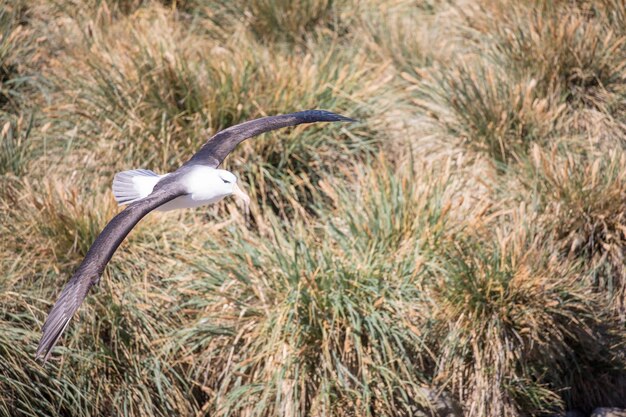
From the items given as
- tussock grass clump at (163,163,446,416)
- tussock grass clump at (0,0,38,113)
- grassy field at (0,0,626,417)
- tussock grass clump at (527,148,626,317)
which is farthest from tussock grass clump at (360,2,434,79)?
tussock grass clump at (0,0,38,113)

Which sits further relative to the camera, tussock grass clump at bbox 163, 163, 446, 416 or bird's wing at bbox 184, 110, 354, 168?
tussock grass clump at bbox 163, 163, 446, 416

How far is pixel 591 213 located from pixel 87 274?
350 cm

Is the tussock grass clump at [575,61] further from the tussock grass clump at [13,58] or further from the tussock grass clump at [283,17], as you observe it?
the tussock grass clump at [13,58]

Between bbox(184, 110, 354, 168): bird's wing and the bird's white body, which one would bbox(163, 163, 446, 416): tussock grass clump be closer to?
bbox(184, 110, 354, 168): bird's wing

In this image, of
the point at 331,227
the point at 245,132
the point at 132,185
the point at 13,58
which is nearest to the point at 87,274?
the point at 132,185

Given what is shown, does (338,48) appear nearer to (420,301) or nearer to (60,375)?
(420,301)

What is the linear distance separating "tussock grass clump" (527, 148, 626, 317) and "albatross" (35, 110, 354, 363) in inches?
69.1

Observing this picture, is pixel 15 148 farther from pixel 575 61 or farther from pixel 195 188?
pixel 575 61

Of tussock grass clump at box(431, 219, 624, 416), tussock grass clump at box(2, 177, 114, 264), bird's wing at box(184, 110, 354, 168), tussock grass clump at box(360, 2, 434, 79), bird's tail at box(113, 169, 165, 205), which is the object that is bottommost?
tussock grass clump at box(431, 219, 624, 416)

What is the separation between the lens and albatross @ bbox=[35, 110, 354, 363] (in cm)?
448

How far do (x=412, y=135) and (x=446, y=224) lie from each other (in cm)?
140

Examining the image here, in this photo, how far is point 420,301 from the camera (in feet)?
20.9

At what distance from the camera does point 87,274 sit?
4.59 meters

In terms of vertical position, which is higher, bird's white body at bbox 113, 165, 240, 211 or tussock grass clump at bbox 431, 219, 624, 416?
bird's white body at bbox 113, 165, 240, 211
